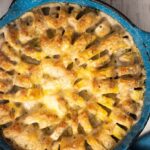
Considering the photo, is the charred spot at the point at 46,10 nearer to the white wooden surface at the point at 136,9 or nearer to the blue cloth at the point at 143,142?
the white wooden surface at the point at 136,9

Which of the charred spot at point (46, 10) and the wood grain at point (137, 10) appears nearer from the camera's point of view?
the charred spot at point (46, 10)

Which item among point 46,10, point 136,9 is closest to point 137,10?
point 136,9

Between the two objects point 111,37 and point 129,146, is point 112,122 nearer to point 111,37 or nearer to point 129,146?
point 129,146

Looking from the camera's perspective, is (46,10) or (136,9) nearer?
(46,10)

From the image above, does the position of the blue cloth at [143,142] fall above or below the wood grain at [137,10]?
below

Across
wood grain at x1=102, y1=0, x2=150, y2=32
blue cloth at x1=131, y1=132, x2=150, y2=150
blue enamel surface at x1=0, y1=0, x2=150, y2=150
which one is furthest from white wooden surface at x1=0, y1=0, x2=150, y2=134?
blue cloth at x1=131, y1=132, x2=150, y2=150

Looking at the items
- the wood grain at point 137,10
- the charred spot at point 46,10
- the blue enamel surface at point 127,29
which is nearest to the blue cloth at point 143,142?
the blue enamel surface at point 127,29

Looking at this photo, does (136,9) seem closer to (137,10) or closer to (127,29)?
(137,10)

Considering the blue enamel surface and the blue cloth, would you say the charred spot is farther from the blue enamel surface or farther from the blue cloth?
the blue cloth

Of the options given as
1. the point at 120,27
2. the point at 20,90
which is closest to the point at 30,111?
the point at 20,90
